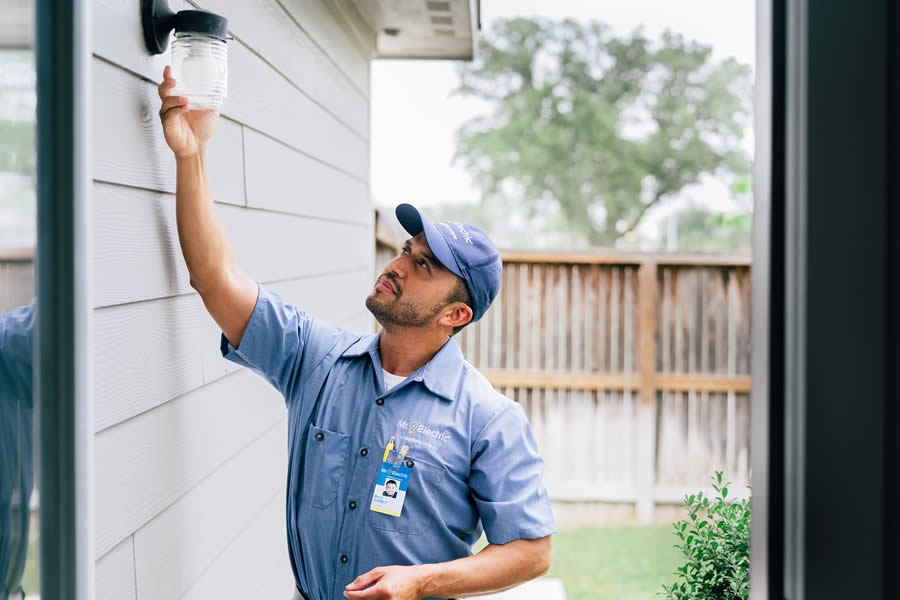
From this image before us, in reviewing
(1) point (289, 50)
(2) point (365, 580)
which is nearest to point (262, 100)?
(1) point (289, 50)

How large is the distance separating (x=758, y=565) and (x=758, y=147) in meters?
0.52

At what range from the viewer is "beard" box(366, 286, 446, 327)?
1.82 metres

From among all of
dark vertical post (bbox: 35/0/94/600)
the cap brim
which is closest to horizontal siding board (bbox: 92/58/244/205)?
dark vertical post (bbox: 35/0/94/600)

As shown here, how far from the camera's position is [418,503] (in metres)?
1.67

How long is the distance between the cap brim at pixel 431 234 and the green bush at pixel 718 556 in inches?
39.5

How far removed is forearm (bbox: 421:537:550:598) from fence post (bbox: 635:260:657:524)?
11.3 feet

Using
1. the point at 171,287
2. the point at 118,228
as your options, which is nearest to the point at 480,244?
the point at 171,287

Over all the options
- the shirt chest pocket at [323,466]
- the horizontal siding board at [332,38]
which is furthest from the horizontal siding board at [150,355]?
the horizontal siding board at [332,38]

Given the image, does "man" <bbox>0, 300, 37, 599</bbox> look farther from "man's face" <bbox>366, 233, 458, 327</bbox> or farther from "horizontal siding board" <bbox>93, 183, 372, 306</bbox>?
"man's face" <bbox>366, 233, 458, 327</bbox>

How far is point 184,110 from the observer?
1.37 m

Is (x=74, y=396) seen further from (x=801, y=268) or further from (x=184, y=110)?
(x=801, y=268)

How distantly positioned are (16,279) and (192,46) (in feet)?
2.04

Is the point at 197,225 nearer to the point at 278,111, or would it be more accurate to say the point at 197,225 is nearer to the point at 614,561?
the point at 278,111

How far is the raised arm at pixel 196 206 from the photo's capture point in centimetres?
137
